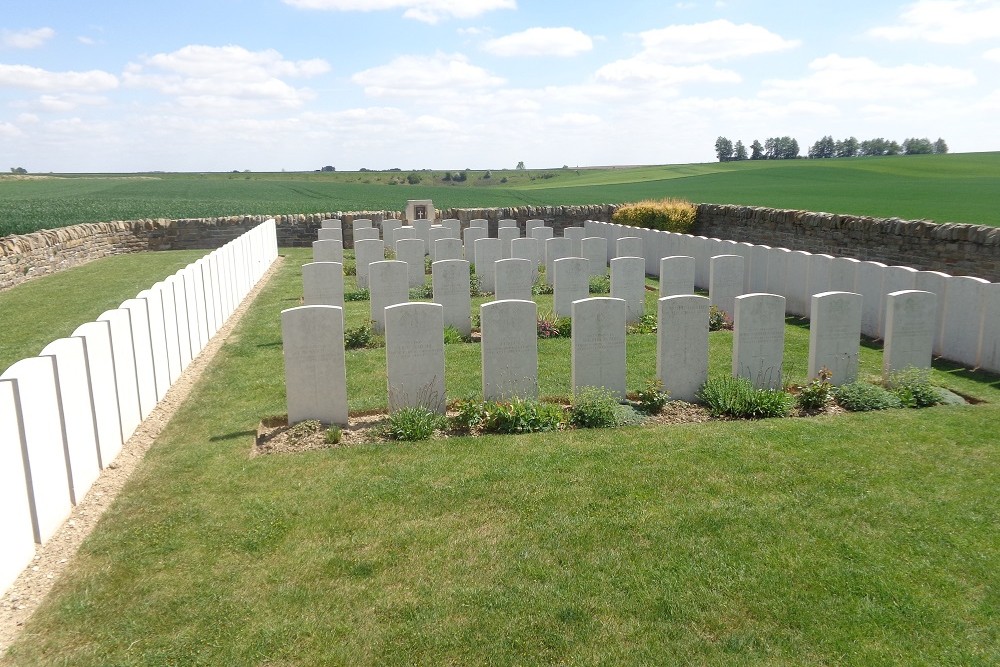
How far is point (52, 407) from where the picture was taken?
17.6 feet

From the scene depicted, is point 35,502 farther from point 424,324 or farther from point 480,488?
point 424,324

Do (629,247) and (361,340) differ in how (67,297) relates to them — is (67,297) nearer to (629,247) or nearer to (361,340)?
(361,340)

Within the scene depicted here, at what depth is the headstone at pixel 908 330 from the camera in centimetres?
874

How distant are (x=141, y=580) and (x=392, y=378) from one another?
3.42 meters

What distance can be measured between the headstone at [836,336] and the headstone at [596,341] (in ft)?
7.80

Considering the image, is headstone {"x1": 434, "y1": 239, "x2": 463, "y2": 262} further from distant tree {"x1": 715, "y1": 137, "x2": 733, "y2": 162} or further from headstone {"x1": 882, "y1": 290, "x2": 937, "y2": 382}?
distant tree {"x1": 715, "y1": 137, "x2": 733, "y2": 162}

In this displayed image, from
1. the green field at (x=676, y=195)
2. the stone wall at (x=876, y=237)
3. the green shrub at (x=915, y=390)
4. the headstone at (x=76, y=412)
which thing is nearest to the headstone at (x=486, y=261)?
the stone wall at (x=876, y=237)

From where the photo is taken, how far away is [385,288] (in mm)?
12070

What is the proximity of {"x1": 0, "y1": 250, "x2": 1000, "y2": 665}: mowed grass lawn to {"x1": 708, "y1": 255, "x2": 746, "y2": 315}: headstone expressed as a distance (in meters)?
5.82

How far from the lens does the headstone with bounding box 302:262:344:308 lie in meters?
12.7

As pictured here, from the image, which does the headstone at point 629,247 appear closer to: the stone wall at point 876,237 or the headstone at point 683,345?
the stone wall at point 876,237

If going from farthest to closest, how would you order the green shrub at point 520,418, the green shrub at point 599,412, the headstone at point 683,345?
1. the headstone at point 683,345
2. the green shrub at point 599,412
3. the green shrub at point 520,418

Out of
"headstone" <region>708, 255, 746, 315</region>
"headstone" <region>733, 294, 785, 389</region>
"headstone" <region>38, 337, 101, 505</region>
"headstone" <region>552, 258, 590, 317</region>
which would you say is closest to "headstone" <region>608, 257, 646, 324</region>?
"headstone" <region>552, 258, 590, 317</region>

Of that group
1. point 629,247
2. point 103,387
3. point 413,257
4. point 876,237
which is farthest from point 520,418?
point 876,237
